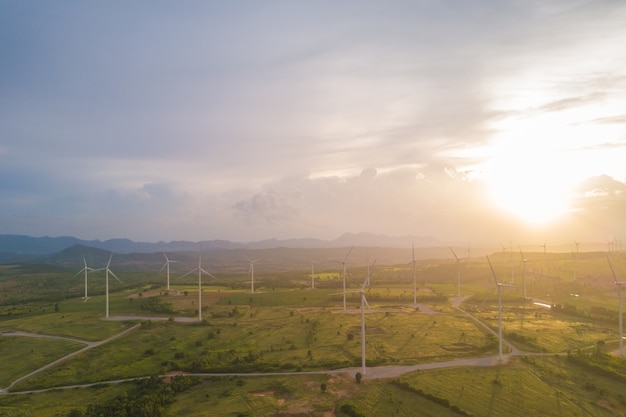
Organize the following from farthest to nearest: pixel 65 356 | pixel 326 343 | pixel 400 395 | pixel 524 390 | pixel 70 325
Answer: pixel 70 325 → pixel 326 343 → pixel 65 356 → pixel 524 390 → pixel 400 395

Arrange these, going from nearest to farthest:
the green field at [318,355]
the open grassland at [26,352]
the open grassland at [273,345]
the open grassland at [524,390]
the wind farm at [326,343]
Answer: the open grassland at [524,390] → the green field at [318,355] → the wind farm at [326,343] → the open grassland at [273,345] → the open grassland at [26,352]

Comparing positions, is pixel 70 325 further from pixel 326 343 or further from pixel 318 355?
pixel 318 355

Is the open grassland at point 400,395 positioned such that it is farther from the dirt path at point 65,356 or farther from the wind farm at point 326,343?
the dirt path at point 65,356

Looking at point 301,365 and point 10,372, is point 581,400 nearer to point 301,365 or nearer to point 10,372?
point 301,365

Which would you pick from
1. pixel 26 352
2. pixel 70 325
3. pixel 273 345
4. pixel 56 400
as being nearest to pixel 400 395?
pixel 273 345

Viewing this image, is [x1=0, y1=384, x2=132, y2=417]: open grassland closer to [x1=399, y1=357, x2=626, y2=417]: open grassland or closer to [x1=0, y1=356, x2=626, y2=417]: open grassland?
[x1=0, y1=356, x2=626, y2=417]: open grassland

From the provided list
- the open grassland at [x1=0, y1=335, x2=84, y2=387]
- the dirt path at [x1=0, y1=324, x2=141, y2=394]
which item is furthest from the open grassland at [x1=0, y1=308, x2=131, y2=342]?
the open grassland at [x1=0, y1=335, x2=84, y2=387]

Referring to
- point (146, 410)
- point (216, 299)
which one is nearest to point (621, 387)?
point (146, 410)

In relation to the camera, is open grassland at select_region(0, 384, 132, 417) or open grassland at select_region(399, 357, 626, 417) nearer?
open grassland at select_region(399, 357, 626, 417)

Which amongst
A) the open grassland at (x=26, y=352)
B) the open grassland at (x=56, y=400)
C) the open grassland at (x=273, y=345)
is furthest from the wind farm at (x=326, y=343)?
the open grassland at (x=56, y=400)

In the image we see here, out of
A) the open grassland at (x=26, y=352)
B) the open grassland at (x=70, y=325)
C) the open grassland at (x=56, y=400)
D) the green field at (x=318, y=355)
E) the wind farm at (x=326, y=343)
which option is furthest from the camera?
the open grassland at (x=70, y=325)

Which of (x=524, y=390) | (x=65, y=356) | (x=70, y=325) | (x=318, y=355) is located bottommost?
(x=65, y=356)

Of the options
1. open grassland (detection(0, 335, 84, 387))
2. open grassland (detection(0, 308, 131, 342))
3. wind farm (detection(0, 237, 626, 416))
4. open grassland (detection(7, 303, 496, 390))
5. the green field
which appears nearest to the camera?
the green field
